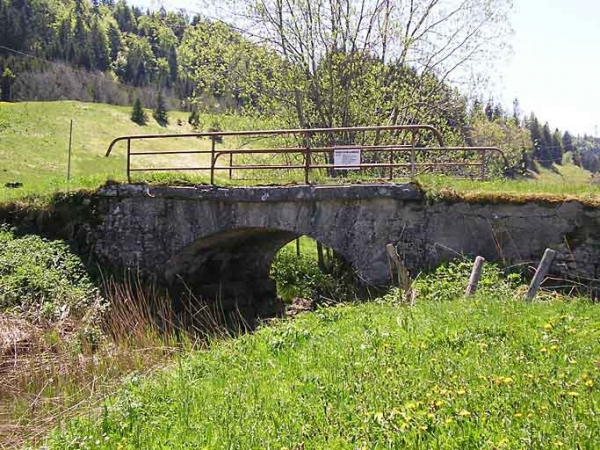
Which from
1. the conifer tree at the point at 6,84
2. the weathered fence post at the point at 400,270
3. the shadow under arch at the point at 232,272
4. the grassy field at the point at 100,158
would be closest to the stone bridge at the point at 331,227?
the shadow under arch at the point at 232,272

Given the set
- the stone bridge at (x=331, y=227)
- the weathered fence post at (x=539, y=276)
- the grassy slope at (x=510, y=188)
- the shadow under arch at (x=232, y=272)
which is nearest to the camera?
the weathered fence post at (x=539, y=276)

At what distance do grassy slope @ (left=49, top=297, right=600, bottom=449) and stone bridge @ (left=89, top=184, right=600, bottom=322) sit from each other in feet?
8.96

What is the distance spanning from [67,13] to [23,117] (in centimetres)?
6545

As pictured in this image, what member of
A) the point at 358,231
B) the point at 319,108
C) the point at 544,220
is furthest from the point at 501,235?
the point at 319,108

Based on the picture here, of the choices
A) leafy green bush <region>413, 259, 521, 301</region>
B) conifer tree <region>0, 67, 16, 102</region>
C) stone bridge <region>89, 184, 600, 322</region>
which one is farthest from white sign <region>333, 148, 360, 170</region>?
conifer tree <region>0, 67, 16, 102</region>

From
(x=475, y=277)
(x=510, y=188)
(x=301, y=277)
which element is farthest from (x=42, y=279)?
(x=510, y=188)

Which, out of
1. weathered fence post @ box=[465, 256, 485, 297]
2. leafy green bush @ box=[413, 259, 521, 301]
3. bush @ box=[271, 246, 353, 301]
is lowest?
bush @ box=[271, 246, 353, 301]

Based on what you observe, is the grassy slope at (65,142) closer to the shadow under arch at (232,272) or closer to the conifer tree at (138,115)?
the conifer tree at (138,115)

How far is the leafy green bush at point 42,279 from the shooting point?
10359 millimetres

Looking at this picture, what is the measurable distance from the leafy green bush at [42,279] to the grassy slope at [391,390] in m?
5.02

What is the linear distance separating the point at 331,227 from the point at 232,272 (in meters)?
4.94

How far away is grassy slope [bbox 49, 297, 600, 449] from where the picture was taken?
3.39 metres

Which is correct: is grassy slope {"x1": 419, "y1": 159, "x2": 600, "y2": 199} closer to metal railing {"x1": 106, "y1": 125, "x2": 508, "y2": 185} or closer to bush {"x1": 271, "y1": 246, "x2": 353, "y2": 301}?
metal railing {"x1": 106, "y1": 125, "x2": 508, "y2": 185}

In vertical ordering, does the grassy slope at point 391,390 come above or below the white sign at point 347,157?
→ below
